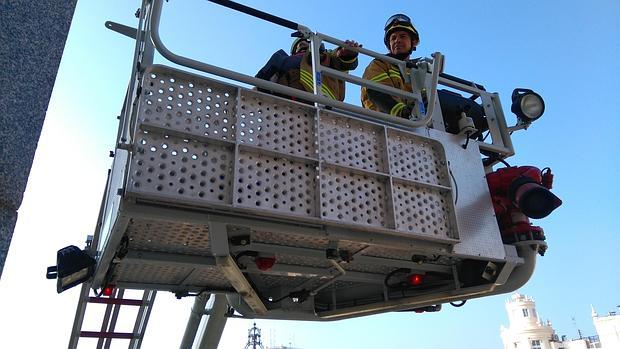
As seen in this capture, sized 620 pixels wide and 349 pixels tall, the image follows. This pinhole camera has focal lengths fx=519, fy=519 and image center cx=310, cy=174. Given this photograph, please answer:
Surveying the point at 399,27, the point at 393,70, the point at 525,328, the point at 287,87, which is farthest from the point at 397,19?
the point at 525,328

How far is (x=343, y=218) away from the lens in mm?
3523

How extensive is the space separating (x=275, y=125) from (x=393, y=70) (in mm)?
1856

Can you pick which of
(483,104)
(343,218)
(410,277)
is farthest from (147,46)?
(483,104)

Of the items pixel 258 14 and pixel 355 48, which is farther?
pixel 355 48

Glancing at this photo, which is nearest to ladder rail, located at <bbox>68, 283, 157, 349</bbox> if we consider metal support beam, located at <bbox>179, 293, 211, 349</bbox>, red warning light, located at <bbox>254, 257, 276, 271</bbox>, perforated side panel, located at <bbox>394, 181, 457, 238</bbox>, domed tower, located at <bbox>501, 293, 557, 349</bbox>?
metal support beam, located at <bbox>179, 293, 211, 349</bbox>

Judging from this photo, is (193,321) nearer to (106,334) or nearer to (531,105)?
(106,334)

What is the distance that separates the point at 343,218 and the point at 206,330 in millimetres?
2996

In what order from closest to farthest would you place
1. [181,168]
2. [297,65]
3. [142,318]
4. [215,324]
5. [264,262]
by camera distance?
[181,168] → [264,262] → [297,65] → [142,318] → [215,324]

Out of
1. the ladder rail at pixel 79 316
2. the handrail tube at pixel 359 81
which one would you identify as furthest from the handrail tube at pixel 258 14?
the ladder rail at pixel 79 316

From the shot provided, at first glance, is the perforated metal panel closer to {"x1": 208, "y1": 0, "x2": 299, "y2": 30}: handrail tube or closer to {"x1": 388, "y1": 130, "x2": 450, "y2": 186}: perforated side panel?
{"x1": 388, "y1": 130, "x2": 450, "y2": 186}: perforated side panel

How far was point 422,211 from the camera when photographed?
391 cm

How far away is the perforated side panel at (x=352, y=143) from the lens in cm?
374

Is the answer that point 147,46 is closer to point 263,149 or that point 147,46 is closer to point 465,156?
point 263,149

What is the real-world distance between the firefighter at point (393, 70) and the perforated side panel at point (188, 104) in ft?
5.82
